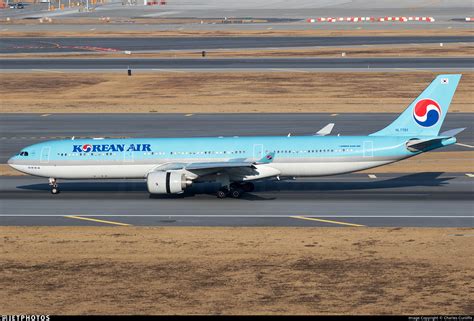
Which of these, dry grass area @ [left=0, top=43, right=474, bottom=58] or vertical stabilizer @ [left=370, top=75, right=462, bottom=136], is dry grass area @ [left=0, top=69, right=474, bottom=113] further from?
vertical stabilizer @ [left=370, top=75, right=462, bottom=136]

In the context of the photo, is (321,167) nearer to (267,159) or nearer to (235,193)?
(267,159)

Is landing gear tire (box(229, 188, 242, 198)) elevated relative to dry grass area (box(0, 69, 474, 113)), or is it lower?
lower

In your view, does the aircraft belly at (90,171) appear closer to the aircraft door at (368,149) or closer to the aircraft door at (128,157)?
the aircraft door at (128,157)

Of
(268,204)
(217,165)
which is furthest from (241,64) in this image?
(268,204)

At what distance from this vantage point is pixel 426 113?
5556 cm

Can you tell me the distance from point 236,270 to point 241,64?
85.7m

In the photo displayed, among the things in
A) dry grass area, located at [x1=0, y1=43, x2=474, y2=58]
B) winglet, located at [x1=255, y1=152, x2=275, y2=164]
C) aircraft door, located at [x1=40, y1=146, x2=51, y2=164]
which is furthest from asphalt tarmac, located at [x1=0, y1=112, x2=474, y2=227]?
dry grass area, located at [x1=0, y1=43, x2=474, y2=58]

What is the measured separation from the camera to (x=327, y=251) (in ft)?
141

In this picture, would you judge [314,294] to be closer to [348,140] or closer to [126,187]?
[348,140]

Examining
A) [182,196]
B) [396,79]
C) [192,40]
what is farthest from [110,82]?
[182,196]

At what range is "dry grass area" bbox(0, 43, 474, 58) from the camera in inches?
5182

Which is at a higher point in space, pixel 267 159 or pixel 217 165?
pixel 267 159

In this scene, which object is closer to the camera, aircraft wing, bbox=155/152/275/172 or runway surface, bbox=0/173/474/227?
Result: runway surface, bbox=0/173/474/227

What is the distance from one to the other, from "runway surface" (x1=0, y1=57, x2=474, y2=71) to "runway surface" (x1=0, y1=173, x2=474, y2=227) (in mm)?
58191
